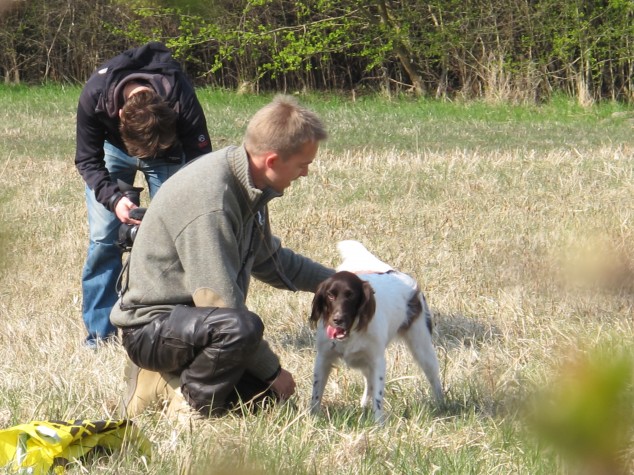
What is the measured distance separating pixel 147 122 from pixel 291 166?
3.85ft

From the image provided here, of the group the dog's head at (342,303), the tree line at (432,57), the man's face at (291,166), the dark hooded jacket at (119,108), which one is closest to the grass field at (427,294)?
the dog's head at (342,303)

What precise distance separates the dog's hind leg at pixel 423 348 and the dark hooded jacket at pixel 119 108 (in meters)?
1.44

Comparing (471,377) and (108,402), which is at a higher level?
(108,402)

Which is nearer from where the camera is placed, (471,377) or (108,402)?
(108,402)

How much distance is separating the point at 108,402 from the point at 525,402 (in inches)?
150

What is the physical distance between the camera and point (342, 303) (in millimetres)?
4445

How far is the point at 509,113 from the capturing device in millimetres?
20172

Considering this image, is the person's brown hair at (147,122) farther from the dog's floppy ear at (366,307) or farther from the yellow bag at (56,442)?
the yellow bag at (56,442)

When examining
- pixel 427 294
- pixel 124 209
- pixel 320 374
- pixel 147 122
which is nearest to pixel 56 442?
pixel 320 374

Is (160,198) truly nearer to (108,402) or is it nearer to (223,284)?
(223,284)

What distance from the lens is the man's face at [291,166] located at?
4133 mm

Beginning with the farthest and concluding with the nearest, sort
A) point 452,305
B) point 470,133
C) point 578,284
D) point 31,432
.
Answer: point 470,133
point 452,305
point 31,432
point 578,284

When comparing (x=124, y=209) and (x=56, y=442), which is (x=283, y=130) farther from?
(x=56, y=442)

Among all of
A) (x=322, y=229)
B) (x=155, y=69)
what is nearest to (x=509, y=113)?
(x=322, y=229)
